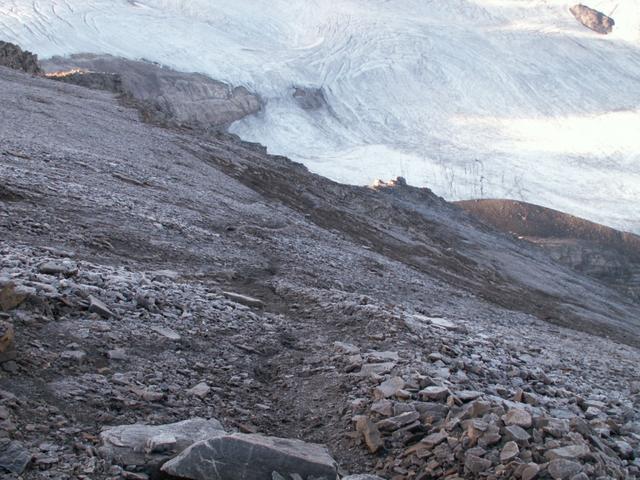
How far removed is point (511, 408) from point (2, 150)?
8353 mm

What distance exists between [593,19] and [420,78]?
21.4 meters

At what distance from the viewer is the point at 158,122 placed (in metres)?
19.3

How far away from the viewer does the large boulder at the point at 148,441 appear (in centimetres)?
359

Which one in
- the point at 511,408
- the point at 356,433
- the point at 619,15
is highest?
the point at 619,15

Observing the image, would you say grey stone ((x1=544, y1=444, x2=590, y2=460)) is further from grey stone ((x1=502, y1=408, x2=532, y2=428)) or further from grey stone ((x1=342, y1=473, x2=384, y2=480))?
grey stone ((x1=342, y1=473, x2=384, y2=480))

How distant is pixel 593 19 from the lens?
67125 millimetres

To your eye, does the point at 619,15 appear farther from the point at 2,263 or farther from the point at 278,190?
the point at 2,263

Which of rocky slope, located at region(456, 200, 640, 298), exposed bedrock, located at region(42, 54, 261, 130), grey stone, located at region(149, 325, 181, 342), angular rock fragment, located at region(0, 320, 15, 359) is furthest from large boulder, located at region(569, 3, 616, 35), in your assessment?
angular rock fragment, located at region(0, 320, 15, 359)

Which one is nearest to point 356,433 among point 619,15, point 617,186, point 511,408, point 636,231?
point 511,408

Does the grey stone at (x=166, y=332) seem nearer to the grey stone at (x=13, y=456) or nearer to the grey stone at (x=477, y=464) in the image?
the grey stone at (x=13, y=456)

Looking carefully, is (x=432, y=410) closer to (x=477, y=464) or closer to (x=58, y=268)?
(x=477, y=464)

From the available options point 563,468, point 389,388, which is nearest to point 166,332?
point 389,388

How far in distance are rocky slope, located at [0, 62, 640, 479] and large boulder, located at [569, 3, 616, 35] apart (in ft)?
196

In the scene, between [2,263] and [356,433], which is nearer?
[356,433]
